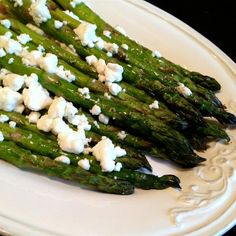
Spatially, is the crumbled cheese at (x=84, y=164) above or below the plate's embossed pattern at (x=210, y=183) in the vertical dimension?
below

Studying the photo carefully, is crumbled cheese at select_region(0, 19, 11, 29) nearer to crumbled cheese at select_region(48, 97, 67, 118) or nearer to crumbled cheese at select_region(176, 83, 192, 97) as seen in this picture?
crumbled cheese at select_region(48, 97, 67, 118)

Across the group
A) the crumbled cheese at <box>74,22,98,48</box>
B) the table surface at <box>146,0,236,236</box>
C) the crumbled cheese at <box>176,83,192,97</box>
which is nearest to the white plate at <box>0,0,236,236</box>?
the crumbled cheese at <box>176,83,192,97</box>

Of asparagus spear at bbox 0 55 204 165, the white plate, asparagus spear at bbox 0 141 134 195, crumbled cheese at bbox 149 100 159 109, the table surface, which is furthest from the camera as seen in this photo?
the table surface

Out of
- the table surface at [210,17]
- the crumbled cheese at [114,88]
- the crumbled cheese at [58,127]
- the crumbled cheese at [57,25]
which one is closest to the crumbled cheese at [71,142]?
the crumbled cheese at [58,127]

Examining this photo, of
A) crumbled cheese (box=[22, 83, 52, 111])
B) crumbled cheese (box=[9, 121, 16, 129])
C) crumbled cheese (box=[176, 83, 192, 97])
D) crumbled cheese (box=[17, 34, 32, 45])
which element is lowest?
crumbled cheese (box=[9, 121, 16, 129])

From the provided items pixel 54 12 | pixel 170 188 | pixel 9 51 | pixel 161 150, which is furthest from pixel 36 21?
pixel 170 188

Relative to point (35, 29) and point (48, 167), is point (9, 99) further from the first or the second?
point (35, 29)

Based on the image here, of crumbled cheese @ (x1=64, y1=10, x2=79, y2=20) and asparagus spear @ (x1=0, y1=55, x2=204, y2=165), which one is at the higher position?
crumbled cheese @ (x1=64, y1=10, x2=79, y2=20)

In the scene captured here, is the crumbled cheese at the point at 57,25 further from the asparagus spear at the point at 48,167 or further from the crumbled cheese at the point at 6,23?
the asparagus spear at the point at 48,167
